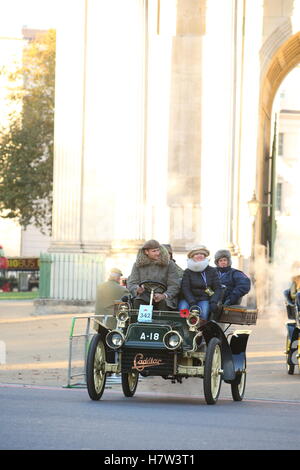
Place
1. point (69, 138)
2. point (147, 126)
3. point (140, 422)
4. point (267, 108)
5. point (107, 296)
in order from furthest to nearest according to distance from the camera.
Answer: point (267, 108), point (69, 138), point (147, 126), point (107, 296), point (140, 422)

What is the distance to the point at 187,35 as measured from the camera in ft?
125

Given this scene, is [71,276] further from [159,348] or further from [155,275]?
[159,348]

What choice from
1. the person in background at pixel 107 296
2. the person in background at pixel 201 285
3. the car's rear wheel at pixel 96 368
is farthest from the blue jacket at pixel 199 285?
the person in background at pixel 107 296

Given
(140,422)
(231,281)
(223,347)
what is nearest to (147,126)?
(231,281)

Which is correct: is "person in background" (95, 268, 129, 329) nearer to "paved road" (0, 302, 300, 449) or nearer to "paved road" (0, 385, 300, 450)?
"paved road" (0, 302, 300, 449)

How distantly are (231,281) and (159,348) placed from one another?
246 cm

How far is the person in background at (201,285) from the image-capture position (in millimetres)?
15133

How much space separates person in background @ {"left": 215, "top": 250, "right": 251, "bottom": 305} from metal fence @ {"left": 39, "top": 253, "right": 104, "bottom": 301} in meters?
18.4

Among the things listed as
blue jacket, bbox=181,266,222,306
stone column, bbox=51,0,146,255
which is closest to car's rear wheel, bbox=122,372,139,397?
blue jacket, bbox=181,266,222,306

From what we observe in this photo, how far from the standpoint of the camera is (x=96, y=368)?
1458 centimetres

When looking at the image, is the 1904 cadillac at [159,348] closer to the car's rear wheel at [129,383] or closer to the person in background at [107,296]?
the car's rear wheel at [129,383]

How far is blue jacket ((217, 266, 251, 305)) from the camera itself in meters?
16.3
